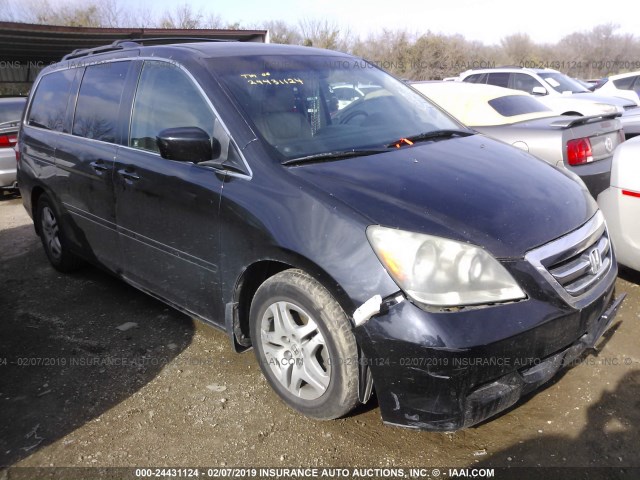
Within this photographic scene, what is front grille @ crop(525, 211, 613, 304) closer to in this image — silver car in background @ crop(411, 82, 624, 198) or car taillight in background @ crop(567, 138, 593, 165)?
silver car in background @ crop(411, 82, 624, 198)

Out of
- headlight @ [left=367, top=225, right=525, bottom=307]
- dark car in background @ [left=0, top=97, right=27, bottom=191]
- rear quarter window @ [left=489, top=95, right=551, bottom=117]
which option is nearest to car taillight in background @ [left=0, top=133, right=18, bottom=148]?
dark car in background @ [left=0, top=97, right=27, bottom=191]

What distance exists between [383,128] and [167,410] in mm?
2035

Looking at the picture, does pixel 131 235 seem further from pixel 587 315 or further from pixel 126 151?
pixel 587 315

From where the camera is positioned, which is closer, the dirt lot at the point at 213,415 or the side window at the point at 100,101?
the dirt lot at the point at 213,415

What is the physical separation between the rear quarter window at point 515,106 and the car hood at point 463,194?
2.93 m

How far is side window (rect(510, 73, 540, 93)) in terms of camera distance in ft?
39.5

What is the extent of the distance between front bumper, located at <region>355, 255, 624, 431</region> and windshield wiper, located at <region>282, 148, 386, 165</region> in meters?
0.93

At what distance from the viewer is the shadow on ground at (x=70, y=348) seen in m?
2.94

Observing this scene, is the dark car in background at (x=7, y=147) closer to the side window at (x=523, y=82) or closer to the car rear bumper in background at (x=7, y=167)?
the car rear bumper in background at (x=7, y=167)

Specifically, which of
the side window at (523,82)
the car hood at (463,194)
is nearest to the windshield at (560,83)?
A: the side window at (523,82)

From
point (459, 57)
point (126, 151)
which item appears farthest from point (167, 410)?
point (459, 57)

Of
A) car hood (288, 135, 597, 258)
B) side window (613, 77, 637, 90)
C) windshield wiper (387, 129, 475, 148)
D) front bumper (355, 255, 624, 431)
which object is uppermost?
windshield wiper (387, 129, 475, 148)

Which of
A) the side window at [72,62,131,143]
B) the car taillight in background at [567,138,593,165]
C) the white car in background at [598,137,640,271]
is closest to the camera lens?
the white car in background at [598,137,640,271]

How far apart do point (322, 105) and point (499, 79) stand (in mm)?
10603
